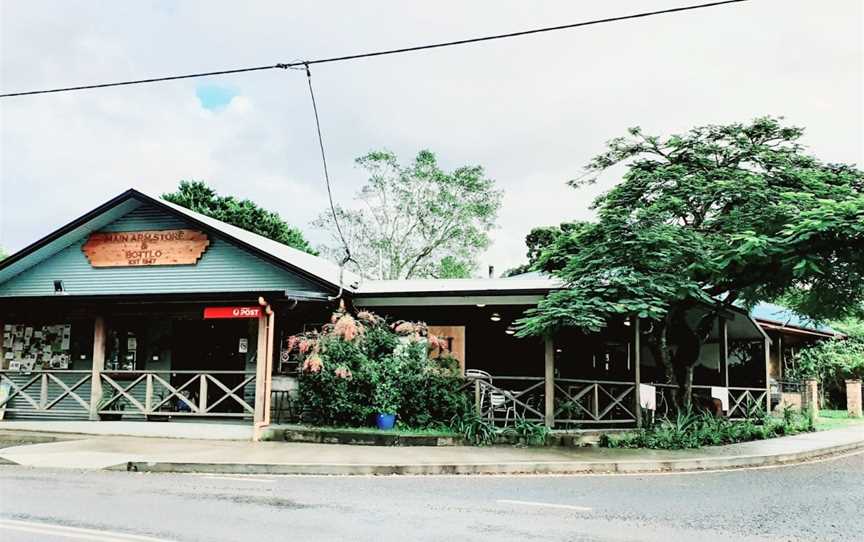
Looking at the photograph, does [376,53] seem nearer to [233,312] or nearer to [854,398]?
[233,312]

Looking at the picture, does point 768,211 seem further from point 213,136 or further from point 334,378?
point 213,136

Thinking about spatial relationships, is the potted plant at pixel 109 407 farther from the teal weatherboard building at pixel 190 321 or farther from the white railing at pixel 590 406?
the white railing at pixel 590 406

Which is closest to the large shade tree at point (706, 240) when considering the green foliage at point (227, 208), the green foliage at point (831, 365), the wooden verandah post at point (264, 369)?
the wooden verandah post at point (264, 369)

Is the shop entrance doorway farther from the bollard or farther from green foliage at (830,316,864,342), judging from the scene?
green foliage at (830,316,864,342)

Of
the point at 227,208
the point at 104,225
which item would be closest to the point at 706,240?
the point at 104,225

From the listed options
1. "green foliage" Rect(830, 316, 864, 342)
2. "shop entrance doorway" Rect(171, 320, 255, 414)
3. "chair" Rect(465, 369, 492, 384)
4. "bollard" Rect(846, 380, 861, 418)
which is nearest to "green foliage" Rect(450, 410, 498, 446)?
"chair" Rect(465, 369, 492, 384)

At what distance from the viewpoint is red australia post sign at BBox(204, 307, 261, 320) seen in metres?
14.9

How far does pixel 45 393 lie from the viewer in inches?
657

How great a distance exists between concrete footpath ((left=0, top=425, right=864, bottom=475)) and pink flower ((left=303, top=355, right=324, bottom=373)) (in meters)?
1.44

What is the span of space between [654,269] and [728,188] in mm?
2558

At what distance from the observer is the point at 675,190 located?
16.5 meters

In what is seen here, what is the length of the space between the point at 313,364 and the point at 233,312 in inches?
79.5

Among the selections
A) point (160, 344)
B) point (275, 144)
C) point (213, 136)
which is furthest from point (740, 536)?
point (275, 144)

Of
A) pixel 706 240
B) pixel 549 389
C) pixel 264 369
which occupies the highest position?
pixel 706 240
